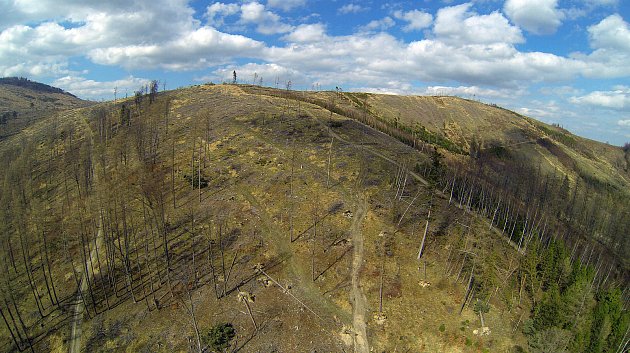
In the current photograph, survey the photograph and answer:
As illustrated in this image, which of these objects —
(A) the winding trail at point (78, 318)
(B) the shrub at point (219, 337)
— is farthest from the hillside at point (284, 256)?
(A) the winding trail at point (78, 318)

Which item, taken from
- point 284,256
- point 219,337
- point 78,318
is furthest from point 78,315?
point 284,256

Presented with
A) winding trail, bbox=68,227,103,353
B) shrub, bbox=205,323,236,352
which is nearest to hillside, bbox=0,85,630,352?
shrub, bbox=205,323,236,352

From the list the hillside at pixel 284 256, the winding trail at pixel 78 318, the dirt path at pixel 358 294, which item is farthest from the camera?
the winding trail at pixel 78 318

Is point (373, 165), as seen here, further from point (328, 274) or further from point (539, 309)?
point (539, 309)

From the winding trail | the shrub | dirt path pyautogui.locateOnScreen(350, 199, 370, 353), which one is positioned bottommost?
the winding trail

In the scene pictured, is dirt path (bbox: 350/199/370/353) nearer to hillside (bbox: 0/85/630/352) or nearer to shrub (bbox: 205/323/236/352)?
hillside (bbox: 0/85/630/352)

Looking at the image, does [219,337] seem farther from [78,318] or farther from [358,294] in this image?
[78,318]

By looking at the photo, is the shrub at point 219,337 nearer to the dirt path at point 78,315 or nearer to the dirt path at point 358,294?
the dirt path at point 358,294
